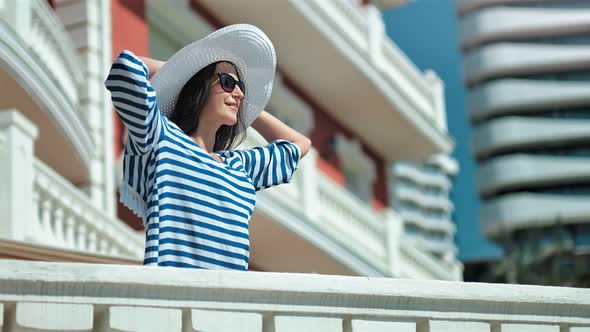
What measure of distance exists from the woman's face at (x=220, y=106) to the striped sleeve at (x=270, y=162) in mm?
139

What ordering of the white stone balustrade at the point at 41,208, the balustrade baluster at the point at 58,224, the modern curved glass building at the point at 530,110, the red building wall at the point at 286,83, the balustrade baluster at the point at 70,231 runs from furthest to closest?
1. the modern curved glass building at the point at 530,110
2. the red building wall at the point at 286,83
3. the balustrade baluster at the point at 70,231
4. the balustrade baluster at the point at 58,224
5. the white stone balustrade at the point at 41,208

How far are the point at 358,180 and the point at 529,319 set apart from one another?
17012 mm

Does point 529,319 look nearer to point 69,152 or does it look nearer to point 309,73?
point 69,152

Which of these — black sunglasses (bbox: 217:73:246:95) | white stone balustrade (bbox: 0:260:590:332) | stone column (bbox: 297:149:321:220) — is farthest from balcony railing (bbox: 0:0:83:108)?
white stone balustrade (bbox: 0:260:590:332)

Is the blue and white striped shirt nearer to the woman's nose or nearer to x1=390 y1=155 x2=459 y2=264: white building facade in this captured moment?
the woman's nose

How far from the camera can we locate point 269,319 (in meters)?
3.74

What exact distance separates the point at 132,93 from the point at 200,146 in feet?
1.59

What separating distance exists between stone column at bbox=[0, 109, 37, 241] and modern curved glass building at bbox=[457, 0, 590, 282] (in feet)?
162

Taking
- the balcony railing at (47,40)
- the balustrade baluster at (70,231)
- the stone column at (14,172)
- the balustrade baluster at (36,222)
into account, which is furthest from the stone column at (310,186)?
the stone column at (14,172)

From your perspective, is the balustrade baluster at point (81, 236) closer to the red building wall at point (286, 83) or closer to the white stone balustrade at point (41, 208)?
the white stone balustrade at point (41, 208)

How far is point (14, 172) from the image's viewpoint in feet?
29.0

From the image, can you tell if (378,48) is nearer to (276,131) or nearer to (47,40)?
(47,40)

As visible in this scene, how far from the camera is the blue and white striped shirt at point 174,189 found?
387 centimetres

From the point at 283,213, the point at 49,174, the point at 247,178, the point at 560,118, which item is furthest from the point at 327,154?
the point at 560,118
